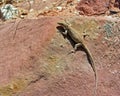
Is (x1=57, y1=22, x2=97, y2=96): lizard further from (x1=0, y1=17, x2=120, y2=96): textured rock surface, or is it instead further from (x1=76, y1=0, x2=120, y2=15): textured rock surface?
(x1=76, y1=0, x2=120, y2=15): textured rock surface

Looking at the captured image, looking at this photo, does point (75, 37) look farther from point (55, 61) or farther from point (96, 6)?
point (96, 6)

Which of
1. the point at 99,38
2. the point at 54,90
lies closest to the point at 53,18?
the point at 99,38

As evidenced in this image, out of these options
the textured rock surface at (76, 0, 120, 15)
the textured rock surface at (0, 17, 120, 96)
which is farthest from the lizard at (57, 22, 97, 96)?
the textured rock surface at (76, 0, 120, 15)

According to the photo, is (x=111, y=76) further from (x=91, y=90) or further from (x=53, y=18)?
(x=53, y=18)

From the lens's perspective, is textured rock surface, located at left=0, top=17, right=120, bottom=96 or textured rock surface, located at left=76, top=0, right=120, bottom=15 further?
textured rock surface, located at left=76, top=0, right=120, bottom=15

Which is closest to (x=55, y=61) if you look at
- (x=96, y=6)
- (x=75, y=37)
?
(x=75, y=37)

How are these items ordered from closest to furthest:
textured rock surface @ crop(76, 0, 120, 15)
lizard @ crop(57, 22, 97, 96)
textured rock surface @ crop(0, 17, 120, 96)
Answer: textured rock surface @ crop(0, 17, 120, 96) → lizard @ crop(57, 22, 97, 96) → textured rock surface @ crop(76, 0, 120, 15)

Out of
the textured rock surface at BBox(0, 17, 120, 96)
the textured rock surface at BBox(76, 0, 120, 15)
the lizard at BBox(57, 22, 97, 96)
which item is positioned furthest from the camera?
the textured rock surface at BBox(76, 0, 120, 15)

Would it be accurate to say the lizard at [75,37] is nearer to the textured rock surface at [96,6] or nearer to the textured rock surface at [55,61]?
the textured rock surface at [55,61]

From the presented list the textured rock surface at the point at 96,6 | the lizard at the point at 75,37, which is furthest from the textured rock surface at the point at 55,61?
the textured rock surface at the point at 96,6
